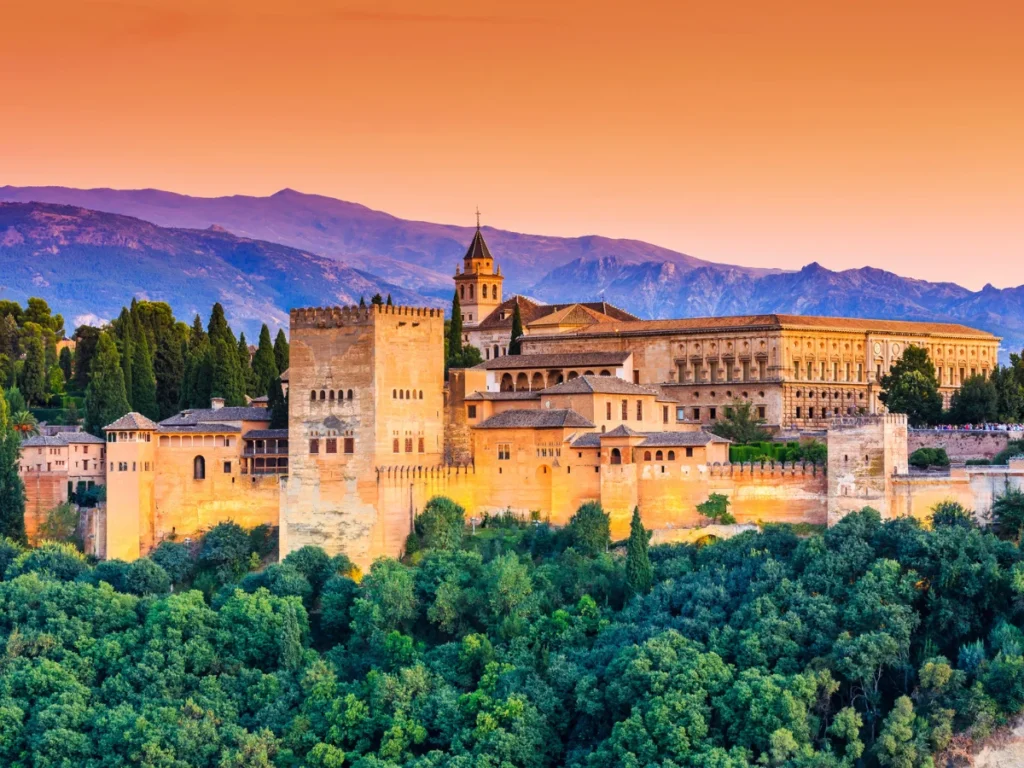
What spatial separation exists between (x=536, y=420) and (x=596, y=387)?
2.31 meters

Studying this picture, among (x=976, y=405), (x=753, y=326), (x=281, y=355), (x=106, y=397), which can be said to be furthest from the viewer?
(x=281, y=355)

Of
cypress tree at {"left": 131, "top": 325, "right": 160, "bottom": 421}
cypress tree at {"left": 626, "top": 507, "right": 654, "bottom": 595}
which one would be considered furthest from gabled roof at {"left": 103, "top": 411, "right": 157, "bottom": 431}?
cypress tree at {"left": 626, "top": 507, "right": 654, "bottom": 595}

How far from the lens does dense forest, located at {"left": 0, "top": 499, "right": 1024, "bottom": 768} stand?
115 feet

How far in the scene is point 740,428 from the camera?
54438 millimetres

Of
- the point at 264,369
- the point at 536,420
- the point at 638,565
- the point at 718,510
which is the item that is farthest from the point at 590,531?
the point at 264,369

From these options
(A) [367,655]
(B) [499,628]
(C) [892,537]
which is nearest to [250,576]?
(A) [367,655]

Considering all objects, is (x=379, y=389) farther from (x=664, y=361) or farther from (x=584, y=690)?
(x=664, y=361)

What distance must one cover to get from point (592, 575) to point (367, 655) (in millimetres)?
5699

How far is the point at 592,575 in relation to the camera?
43844mm

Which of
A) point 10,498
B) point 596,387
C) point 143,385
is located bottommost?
point 10,498

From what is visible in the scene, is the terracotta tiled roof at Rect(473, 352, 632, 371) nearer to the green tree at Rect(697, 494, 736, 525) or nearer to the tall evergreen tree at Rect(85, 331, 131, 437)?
the green tree at Rect(697, 494, 736, 525)

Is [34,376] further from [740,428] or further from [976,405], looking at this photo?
[976,405]

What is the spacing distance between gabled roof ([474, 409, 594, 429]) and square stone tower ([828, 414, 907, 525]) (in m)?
6.75

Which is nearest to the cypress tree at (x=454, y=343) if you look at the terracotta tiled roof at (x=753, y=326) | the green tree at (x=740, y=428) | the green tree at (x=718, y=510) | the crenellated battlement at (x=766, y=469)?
the terracotta tiled roof at (x=753, y=326)
